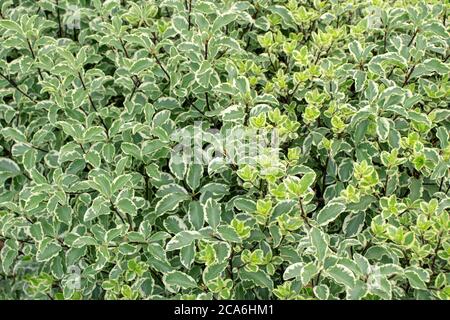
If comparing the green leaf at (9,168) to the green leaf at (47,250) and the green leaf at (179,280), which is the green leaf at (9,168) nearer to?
the green leaf at (47,250)

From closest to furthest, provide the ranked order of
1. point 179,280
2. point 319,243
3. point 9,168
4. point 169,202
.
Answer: point 319,243 < point 179,280 < point 169,202 < point 9,168

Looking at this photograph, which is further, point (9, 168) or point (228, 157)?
point (9, 168)

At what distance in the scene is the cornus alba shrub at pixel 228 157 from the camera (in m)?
1.62

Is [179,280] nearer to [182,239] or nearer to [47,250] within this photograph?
[182,239]

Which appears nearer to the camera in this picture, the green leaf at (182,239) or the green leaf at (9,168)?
the green leaf at (182,239)

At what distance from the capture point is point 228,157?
1.72 m

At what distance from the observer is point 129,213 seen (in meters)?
1.68

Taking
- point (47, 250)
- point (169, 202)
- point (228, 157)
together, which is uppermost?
point (228, 157)

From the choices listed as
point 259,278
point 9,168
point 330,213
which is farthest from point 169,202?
point 9,168

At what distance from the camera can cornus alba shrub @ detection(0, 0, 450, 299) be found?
5.32ft

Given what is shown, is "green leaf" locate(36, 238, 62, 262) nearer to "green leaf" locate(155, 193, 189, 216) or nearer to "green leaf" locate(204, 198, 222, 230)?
"green leaf" locate(155, 193, 189, 216)

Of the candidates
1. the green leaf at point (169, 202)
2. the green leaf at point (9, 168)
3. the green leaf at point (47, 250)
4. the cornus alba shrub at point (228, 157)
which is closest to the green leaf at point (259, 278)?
the cornus alba shrub at point (228, 157)

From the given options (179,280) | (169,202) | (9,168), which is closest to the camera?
(179,280)

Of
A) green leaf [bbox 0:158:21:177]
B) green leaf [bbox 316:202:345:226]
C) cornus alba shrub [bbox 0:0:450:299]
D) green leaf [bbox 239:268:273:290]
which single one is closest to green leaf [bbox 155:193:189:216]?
cornus alba shrub [bbox 0:0:450:299]
